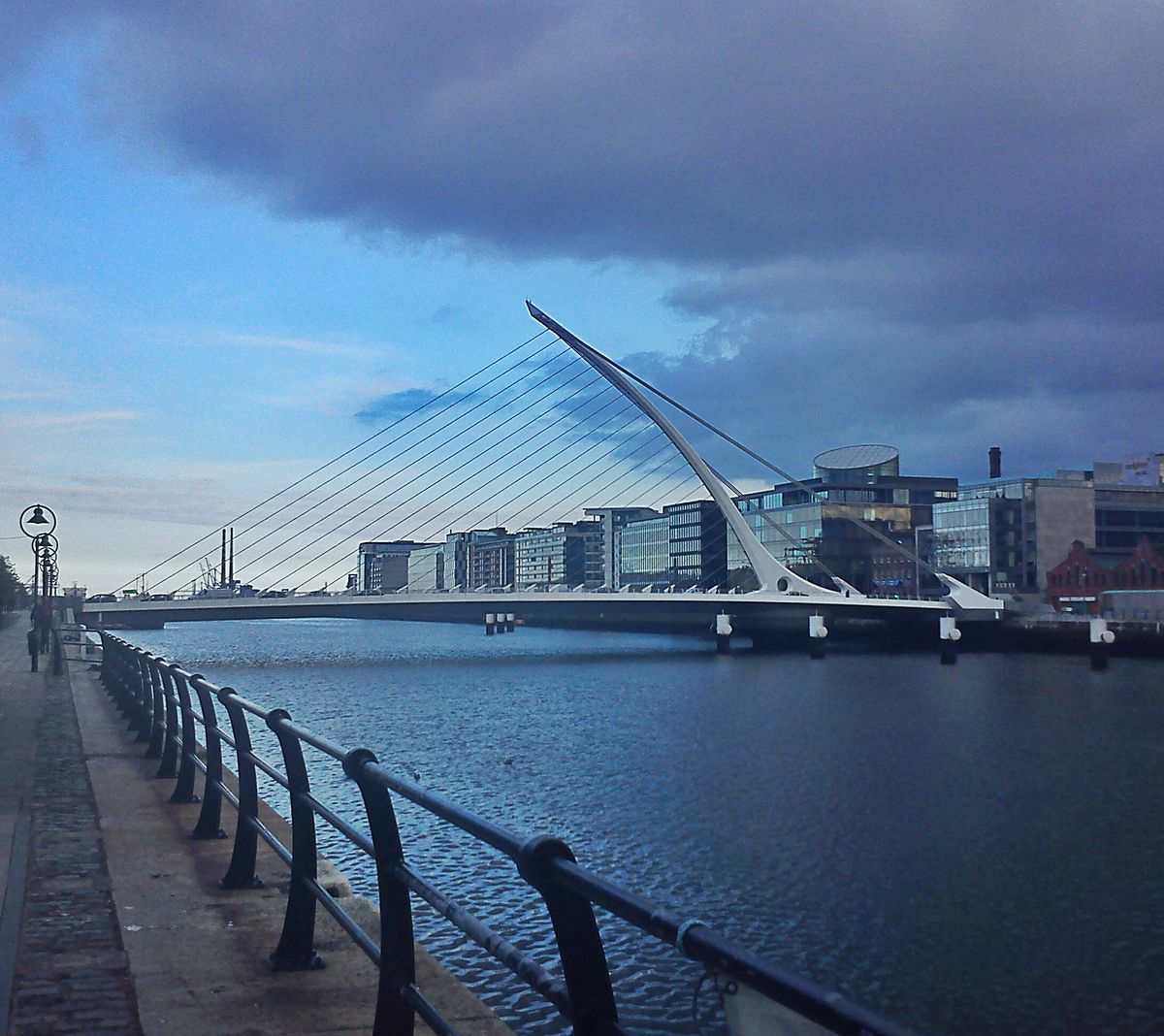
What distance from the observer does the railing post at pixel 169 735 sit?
1094cm

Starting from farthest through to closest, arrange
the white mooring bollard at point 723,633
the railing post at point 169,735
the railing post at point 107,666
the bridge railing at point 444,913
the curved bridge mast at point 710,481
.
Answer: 1. the white mooring bollard at point 723,633
2. the curved bridge mast at point 710,481
3. the railing post at point 107,666
4. the railing post at point 169,735
5. the bridge railing at point 444,913

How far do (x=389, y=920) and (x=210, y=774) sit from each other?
450 cm

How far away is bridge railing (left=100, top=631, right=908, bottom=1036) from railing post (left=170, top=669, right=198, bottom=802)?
1.31 meters

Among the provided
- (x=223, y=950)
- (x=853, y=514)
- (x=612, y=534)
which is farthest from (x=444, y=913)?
(x=612, y=534)

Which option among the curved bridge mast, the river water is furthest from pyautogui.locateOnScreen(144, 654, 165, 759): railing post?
the curved bridge mast

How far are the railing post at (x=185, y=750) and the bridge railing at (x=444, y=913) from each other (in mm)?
1313

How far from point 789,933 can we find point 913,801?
10.4 m

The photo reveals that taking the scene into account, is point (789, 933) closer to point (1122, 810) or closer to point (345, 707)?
point (1122, 810)

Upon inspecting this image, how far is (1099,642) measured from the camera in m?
64.2

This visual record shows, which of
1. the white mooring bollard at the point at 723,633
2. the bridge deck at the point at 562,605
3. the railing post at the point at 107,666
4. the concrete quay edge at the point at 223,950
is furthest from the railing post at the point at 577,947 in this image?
the white mooring bollard at the point at 723,633

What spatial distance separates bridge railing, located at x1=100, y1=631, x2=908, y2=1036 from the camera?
200 centimetres

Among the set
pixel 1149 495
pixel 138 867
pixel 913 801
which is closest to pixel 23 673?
pixel 913 801

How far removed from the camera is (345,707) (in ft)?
135

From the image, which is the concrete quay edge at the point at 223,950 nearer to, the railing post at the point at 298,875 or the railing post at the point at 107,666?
the railing post at the point at 298,875
